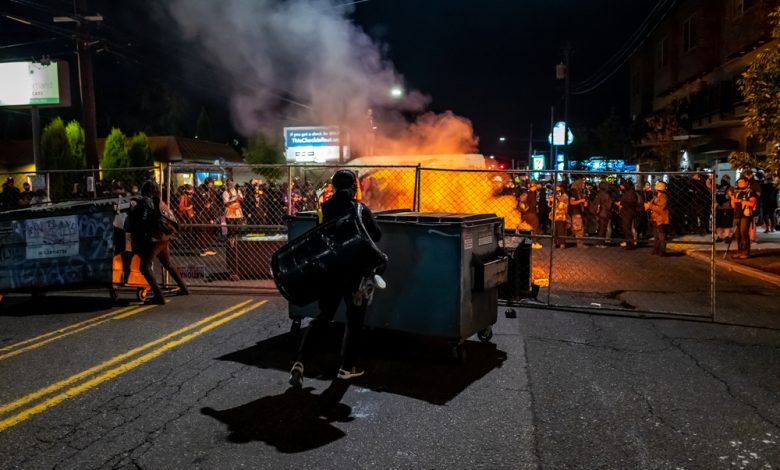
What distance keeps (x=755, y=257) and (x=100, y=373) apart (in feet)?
41.7

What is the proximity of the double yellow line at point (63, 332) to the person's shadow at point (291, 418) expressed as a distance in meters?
2.88

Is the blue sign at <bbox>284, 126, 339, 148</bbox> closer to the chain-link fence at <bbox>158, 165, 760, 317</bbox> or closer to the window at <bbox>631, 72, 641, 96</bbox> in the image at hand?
the chain-link fence at <bbox>158, 165, 760, 317</bbox>

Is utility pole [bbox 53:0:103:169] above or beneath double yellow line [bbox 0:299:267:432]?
above

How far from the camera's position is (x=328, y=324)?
182 inches

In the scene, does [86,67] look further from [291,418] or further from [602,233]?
[291,418]

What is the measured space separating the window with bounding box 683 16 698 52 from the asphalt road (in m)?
25.7

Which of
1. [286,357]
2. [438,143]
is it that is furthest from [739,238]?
[438,143]

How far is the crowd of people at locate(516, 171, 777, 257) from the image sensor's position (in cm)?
1256

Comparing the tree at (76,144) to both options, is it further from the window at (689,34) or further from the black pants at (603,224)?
the window at (689,34)

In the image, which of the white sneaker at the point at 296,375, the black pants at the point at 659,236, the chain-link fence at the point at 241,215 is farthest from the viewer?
the black pants at the point at 659,236

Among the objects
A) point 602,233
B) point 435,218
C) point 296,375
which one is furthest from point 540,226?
point 296,375

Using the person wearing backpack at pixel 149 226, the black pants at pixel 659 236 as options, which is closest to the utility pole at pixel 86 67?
the person wearing backpack at pixel 149 226

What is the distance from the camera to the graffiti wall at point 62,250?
773cm

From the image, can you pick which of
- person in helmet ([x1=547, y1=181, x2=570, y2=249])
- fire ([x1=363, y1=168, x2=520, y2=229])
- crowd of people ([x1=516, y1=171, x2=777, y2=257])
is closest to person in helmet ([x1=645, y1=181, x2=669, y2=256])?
crowd of people ([x1=516, y1=171, x2=777, y2=257])
